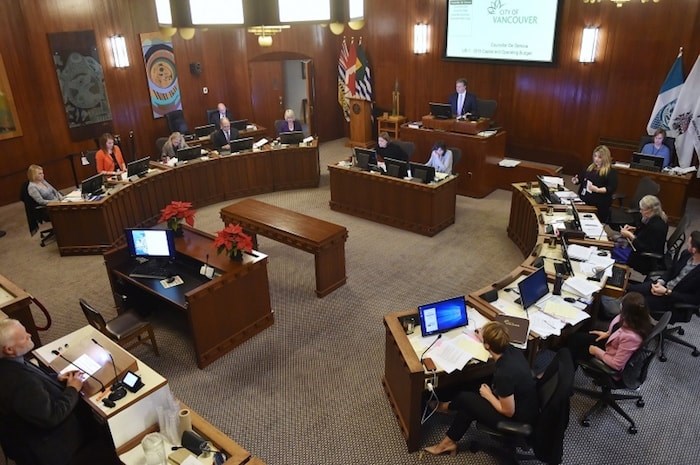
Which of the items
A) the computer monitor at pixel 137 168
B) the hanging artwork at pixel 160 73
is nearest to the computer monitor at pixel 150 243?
the computer monitor at pixel 137 168

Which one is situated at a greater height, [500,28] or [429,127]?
[500,28]

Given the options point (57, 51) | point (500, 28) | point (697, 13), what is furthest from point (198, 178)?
point (697, 13)

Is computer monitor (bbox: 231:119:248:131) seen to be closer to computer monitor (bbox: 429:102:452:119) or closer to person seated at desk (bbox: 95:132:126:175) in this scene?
person seated at desk (bbox: 95:132:126:175)

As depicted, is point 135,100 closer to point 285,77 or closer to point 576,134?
point 285,77

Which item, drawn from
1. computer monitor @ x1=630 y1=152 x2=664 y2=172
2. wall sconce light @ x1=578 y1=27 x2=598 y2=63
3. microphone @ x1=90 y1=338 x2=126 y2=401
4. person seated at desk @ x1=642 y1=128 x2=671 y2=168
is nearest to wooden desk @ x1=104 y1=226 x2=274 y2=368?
microphone @ x1=90 y1=338 x2=126 y2=401

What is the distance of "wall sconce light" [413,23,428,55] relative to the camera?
35.7 ft

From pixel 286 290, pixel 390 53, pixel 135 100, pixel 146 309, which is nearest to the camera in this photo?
pixel 146 309

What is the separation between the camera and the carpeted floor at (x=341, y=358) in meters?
4.18

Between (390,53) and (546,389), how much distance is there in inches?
379

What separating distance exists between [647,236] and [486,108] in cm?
454

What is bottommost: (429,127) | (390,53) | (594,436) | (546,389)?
(594,436)

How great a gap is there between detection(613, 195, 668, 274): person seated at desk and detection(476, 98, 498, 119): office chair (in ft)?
13.9

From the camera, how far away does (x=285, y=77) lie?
42.9 ft

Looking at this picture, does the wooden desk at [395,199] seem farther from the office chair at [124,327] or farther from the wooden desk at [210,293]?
the office chair at [124,327]
